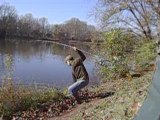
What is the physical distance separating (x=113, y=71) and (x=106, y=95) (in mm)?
4974

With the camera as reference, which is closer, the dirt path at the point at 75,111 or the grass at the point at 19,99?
the dirt path at the point at 75,111

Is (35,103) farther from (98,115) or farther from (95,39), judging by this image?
(95,39)

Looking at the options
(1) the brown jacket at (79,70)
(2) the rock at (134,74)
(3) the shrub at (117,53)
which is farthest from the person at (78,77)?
(3) the shrub at (117,53)

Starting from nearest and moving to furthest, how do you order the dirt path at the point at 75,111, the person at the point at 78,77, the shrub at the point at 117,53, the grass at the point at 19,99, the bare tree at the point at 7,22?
the dirt path at the point at 75,111 < the grass at the point at 19,99 < the person at the point at 78,77 < the shrub at the point at 117,53 < the bare tree at the point at 7,22

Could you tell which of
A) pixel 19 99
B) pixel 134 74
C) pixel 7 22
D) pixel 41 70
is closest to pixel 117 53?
pixel 134 74

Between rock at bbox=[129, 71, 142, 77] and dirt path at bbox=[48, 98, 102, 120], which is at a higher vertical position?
rock at bbox=[129, 71, 142, 77]

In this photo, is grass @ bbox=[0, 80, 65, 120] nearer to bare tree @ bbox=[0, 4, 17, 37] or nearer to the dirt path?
the dirt path

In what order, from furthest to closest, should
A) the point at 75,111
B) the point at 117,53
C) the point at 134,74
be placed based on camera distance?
the point at 117,53 < the point at 134,74 < the point at 75,111

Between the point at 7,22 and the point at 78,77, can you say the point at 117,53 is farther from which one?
the point at 7,22

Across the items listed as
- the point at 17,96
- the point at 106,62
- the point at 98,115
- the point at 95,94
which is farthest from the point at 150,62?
the point at 98,115

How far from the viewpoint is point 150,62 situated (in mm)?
18172

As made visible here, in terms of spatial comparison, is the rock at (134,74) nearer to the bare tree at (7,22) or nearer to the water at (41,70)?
the water at (41,70)

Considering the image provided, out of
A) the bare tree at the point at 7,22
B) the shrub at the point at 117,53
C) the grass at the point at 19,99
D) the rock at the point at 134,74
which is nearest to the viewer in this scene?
the grass at the point at 19,99

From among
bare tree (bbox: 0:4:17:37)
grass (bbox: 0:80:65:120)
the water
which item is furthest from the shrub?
bare tree (bbox: 0:4:17:37)
